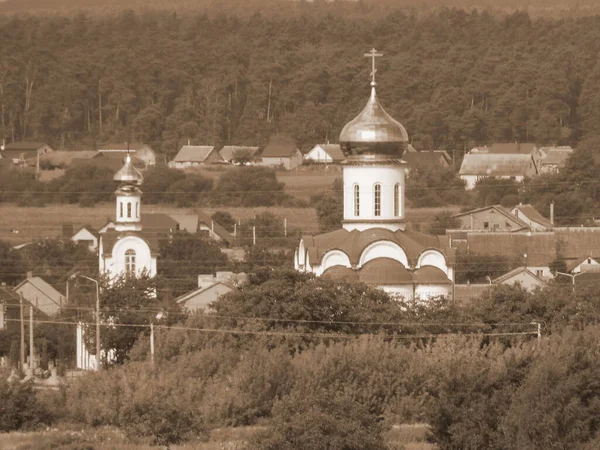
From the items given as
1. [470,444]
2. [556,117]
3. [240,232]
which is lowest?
[470,444]

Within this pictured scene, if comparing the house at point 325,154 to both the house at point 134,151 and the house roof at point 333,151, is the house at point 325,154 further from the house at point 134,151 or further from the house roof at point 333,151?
the house at point 134,151

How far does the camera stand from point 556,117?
88188mm

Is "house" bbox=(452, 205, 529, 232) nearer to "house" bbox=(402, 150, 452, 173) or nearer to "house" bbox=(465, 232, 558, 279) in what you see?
"house" bbox=(465, 232, 558, 279)

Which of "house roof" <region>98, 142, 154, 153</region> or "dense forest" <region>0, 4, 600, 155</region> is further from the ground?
"dense forest" <region>0, 4, 600, 155</region>

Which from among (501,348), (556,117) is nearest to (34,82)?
(556,117)

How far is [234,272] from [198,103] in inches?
2020

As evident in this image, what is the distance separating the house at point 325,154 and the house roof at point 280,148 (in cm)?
75

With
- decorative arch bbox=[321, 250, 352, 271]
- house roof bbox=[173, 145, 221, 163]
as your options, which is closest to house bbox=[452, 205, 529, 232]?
decorative arch bbox=[321, 250, 352, 271]

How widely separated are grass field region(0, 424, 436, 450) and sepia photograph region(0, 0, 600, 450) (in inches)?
3.2

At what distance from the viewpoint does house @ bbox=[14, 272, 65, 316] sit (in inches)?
1868

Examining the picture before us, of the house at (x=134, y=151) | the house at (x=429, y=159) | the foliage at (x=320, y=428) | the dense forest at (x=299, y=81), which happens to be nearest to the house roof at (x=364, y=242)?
the foliage at (x=320, y=428)

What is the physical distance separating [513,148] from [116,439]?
5305cm

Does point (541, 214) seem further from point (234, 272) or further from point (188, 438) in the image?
point (188, 438)

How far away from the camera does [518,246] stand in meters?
54.4
